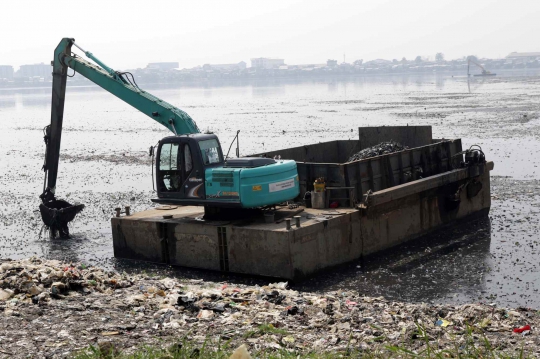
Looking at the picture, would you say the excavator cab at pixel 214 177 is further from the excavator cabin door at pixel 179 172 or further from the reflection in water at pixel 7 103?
the reflection in water at pixel 7 103

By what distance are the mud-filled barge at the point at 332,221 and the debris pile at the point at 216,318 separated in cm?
205

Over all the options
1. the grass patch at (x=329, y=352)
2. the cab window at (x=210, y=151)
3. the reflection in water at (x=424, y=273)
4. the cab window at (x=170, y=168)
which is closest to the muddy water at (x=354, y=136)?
the reflection in water at (x=424, y=273)

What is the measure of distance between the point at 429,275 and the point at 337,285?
1.89 meters

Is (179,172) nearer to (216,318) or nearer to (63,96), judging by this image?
(63,96)

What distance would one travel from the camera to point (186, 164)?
1644 cm

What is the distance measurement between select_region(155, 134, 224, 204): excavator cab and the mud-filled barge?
2.02ft

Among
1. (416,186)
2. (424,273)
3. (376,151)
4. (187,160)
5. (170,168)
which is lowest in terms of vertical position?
(424,273)

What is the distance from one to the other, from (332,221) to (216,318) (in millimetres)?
5522

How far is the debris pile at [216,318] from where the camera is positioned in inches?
369

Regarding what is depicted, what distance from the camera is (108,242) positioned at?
19.3 metres

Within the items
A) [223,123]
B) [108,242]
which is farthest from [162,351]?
[223,123]

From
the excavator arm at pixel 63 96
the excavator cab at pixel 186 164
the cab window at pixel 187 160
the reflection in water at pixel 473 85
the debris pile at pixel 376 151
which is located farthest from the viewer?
the reflection in water at pixel 473 85

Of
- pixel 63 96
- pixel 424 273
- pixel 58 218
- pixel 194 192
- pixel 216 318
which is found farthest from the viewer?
pixel 63 96

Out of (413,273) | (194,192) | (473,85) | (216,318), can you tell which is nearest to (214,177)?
(194,192)
